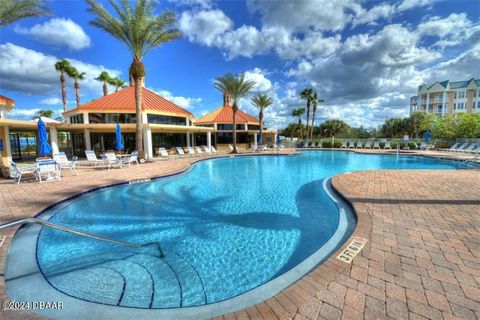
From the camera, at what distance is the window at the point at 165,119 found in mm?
20656

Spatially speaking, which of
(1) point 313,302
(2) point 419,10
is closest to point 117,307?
(1) point 313,302

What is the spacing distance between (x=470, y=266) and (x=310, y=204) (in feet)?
13.1

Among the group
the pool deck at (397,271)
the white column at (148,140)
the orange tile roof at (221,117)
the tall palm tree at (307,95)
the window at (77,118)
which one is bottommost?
the pool deck at (397,271)

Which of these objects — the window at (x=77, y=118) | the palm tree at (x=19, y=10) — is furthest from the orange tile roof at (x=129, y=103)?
the palm tree at (x=19, y=10)

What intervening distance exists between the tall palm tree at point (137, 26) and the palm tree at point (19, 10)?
15.9 ft

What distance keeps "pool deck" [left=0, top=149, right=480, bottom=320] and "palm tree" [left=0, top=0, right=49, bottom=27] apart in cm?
789

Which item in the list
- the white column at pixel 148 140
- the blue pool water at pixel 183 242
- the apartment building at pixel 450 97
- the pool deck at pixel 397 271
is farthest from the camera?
the apartment building at pixel 450 97

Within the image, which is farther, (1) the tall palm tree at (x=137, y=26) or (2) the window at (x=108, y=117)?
(2) the window at (x=108, y=117)

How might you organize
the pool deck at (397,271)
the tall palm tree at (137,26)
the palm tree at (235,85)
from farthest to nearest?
the palm tree at (235,85), the tall palm tree at (137,26), the pool deck at (397,271)

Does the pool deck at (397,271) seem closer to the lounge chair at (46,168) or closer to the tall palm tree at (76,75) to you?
the lounge chair at (46,168)

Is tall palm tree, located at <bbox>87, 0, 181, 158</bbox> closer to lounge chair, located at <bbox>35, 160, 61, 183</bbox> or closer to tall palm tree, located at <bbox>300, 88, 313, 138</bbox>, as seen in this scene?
lounge chair, located at <bbox>35, 160, 61, 183</bbox>

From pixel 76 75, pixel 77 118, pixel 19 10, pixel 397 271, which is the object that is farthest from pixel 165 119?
pixel 397 271

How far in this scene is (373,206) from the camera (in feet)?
17.4

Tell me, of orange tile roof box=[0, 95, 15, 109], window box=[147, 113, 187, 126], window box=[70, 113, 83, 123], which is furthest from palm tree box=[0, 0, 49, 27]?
window box=[70, 113, 83, 123]
